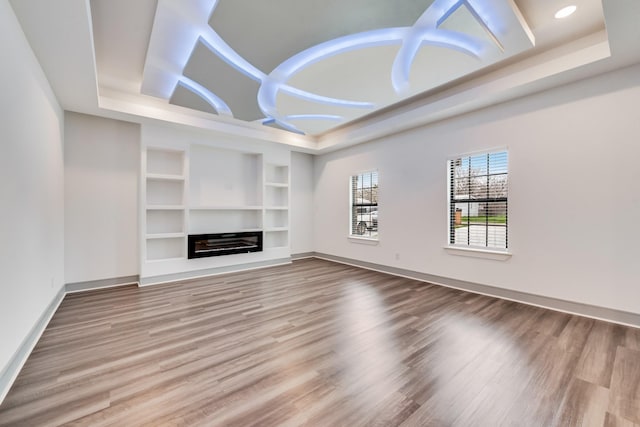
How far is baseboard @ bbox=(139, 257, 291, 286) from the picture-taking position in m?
4.80

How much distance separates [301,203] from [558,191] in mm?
5330

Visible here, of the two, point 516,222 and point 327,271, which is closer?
point 516,222

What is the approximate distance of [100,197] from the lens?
458 centimetres

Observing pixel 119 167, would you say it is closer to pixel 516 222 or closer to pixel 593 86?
pixel 516 222

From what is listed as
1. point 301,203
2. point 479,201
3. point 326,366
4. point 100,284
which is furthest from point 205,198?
point 479,201

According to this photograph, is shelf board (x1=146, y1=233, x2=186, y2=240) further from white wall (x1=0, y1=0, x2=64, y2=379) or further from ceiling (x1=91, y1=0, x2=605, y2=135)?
ceiling (x1=91, y1=0, x2=605, y2=135)

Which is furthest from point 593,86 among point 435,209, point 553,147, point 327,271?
point 327,271

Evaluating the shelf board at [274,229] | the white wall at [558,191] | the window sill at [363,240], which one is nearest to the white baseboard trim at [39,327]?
the shelf board at [274,229]

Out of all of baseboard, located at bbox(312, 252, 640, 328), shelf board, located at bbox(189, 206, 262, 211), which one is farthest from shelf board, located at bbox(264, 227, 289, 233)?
baseboard, located at bbox(312, 252, 640, 328)

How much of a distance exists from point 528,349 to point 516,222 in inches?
77.4

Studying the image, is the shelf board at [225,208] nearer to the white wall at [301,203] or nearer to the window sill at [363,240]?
the white wall at [301,203]

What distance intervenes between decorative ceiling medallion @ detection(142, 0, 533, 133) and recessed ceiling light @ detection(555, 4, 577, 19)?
10.5 inches

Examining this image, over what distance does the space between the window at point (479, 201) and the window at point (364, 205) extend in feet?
5.93

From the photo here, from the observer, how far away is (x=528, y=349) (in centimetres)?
252
